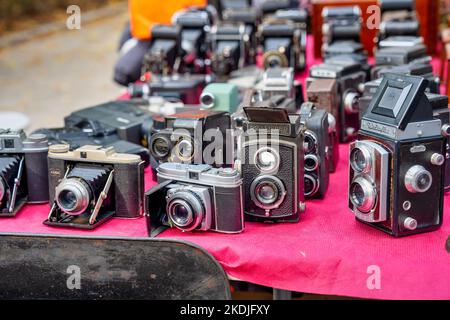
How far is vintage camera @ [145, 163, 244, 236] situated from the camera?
2025mm

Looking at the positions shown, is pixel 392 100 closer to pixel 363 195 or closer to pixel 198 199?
pixel 363 195

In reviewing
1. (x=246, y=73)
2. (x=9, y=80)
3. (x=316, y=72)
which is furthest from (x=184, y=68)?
(x=9, y=80)

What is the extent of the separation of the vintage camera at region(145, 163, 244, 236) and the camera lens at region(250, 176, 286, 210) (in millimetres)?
81

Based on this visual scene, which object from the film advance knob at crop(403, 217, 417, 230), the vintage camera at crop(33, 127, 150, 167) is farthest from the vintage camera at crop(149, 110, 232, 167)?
the film advance knob at crop(403, 217, 417, 230)

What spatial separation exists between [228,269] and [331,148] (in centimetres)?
69

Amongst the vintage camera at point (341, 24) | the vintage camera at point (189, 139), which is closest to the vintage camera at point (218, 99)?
A: the vintage camera at point (189, 139)

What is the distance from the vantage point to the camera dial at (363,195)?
6.57 ft

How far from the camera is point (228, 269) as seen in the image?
201 cm

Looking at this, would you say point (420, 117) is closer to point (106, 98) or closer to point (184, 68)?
point (184, 68)

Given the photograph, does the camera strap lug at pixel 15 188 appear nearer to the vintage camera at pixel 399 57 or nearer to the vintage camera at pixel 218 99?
the vintage camera at pixel 218 99

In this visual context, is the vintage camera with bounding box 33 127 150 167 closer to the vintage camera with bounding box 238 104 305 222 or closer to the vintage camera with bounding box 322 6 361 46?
the vintage camera with bounding box 238 104 305 222

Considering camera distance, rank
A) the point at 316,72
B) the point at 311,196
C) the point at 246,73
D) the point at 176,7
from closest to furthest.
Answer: the point at 311,196 → the point at 316,72 → the point at 246,73 → the point at 176,7

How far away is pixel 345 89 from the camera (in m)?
2.84
